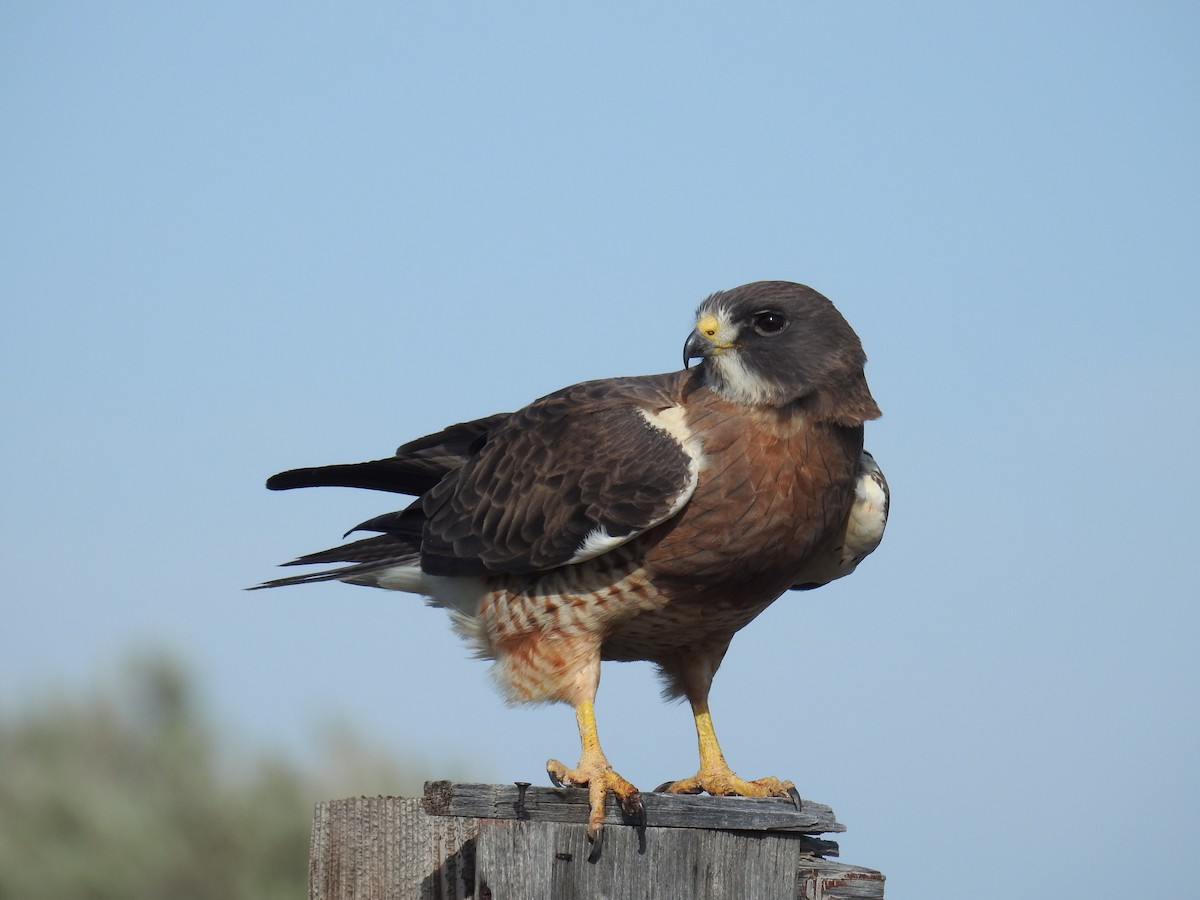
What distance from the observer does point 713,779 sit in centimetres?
527

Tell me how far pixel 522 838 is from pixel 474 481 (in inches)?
82.0

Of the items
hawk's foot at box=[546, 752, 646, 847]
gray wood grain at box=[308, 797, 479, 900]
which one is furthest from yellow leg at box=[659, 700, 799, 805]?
gray wood grain at box=[308, 797, 479, 900]

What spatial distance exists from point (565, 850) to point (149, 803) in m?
8.73

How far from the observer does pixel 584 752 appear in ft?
15.2

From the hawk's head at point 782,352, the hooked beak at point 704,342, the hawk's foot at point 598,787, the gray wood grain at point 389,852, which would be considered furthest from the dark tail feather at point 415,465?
the gray wood grain at point 389,852

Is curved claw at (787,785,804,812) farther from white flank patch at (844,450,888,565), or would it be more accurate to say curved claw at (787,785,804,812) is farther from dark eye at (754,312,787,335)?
dark eye at (754,312,787,335)

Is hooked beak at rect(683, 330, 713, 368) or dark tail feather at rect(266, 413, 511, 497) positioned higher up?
hooked beak at rect(683, 330, 713, 368)

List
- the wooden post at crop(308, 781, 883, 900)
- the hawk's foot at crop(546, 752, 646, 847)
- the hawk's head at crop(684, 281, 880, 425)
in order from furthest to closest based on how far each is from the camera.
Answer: the hawk's head at crop(684, 281, 880, 425), the hawk's foot at crop(546, 752, 646, 847), the wooden post at crop(308, 781, 883, 900)

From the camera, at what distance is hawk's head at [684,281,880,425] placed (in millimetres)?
4961

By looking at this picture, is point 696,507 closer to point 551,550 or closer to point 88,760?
point 551,550

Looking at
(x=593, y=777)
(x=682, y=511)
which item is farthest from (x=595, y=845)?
(x=682, y=511)

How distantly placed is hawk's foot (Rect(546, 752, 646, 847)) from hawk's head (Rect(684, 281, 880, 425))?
1.46 meters

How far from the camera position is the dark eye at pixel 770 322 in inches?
199

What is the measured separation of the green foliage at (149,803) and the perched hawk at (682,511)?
20.5ft
